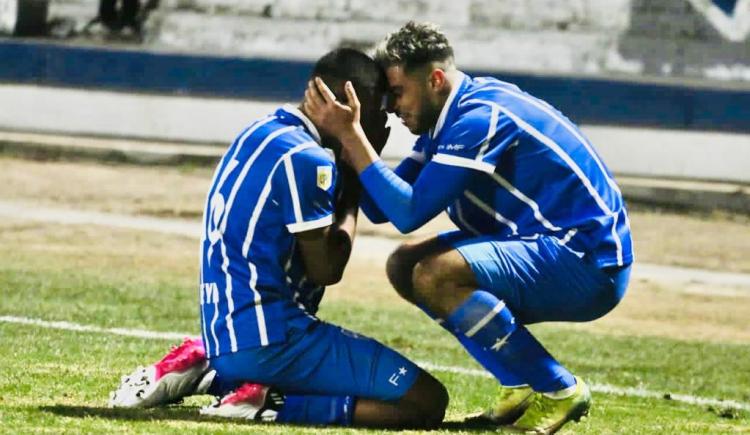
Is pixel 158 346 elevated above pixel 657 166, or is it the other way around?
pixel 158 346

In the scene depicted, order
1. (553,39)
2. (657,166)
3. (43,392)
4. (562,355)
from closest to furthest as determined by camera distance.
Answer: (43,392), (562,355), (657,166), (553,39)

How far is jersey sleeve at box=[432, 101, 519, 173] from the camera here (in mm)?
6559

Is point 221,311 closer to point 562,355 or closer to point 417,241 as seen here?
point 417,241

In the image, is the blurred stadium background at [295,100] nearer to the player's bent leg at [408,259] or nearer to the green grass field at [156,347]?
the green grass field at [156,347]

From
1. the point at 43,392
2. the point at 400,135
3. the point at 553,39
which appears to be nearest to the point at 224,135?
the point at 400,135

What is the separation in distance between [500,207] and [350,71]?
0.79m

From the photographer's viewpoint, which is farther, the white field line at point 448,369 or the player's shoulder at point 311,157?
the white field line at point 448,369

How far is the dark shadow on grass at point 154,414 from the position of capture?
655 centimetres

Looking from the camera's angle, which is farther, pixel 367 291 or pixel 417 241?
pixel 367 291

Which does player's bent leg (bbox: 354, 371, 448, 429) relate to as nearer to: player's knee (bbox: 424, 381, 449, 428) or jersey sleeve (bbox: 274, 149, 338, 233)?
player's knee (bbox: 424, 381, 449, 428)

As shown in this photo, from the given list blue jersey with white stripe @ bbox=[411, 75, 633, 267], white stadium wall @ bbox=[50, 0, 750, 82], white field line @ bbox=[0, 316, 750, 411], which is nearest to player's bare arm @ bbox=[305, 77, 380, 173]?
blue jersey with white stripe @ bbox=[411, 75, 633, 267]

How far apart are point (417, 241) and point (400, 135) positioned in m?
13.2

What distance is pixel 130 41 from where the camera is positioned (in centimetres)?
A: 2228

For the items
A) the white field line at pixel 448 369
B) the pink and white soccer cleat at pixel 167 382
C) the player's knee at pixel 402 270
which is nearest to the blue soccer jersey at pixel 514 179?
the player's knee at pixel 402 270
